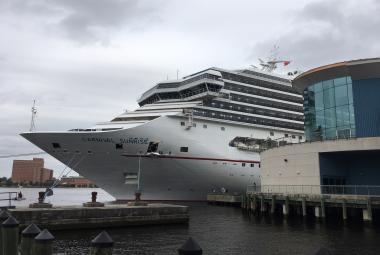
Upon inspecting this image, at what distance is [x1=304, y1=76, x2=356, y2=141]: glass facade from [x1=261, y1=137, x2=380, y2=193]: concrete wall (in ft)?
6.74

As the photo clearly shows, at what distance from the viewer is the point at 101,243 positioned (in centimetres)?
640

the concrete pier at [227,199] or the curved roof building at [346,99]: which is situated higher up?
the curved roof building at [346,99]

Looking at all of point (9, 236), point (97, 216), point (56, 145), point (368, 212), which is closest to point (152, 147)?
point (56, 145)

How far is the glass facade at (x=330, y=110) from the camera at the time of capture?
31906 millimetres

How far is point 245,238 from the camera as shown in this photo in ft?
71.2

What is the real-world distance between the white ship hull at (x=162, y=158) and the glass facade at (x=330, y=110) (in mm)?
11249

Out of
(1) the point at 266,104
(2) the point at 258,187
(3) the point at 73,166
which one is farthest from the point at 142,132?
(1) the point at 266,104

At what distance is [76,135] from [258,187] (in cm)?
2000

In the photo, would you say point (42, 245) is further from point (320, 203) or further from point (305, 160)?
point (305, 160)

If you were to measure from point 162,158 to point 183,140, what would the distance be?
299cm

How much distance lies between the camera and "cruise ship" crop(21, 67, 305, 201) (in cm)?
3953

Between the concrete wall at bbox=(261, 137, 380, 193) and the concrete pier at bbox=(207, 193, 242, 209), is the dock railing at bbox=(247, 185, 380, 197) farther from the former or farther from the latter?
the concrete pier at bbox=(207, 193, 242, 209)

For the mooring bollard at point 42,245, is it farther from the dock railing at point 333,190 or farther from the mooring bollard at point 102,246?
the dock railing at point 333,190

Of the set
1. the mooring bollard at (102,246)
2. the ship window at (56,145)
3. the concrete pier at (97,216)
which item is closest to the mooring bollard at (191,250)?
the mooring bollard at (102,246)
